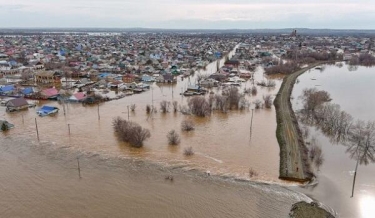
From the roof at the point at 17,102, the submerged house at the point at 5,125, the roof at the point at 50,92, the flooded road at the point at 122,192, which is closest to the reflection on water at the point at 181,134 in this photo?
the submerged house at the point at 5,125

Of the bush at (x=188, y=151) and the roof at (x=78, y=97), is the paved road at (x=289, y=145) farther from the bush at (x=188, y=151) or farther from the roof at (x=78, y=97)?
the roof at (x=78, y=97)

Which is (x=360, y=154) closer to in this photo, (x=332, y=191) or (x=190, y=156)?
(x=332, y=191)

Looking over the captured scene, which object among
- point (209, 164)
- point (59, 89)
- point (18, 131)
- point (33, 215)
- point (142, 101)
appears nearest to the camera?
point (33, 215)

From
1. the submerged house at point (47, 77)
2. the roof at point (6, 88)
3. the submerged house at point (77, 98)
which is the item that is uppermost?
the submerged house at point (47, 77)

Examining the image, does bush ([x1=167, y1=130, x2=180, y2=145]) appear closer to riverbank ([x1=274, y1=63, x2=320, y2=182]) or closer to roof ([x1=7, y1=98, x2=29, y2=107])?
riverbank ([x1=274, y1=63, x2=320, y2=182])

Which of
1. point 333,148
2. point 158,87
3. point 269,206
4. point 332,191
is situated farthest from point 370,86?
point 269,206

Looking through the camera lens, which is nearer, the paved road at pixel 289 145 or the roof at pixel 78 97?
the paved road at pixel 289 145

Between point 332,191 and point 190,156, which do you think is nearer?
point 332,191

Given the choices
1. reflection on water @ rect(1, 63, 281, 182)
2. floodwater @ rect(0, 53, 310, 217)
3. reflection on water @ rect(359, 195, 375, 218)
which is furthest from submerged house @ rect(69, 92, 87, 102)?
reflection on water @ rect(359, 195, 375, 218)

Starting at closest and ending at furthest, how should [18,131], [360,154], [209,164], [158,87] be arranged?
[209,164] < [360,154] < [18,131] < [158,87]
